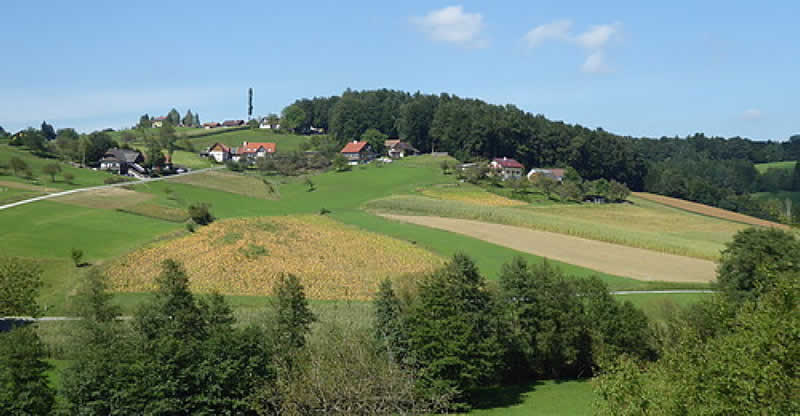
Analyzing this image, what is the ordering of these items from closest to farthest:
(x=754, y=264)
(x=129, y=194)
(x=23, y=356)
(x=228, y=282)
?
(x=23, y=356)
(x=754, y=264)
(x=228, y=282)
(x=129, y=194)

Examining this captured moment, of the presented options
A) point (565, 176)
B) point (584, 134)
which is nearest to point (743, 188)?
point (584, 134)

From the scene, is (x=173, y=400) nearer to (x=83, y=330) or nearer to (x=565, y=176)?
(x=83, y=330)

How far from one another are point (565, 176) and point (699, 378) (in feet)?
322

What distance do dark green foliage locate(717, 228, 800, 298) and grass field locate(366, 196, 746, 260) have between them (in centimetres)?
1487

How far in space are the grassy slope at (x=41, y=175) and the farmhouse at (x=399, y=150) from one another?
6575cm

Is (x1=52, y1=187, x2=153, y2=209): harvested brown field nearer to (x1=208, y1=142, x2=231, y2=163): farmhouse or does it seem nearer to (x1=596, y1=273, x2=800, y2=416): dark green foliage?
(x1=596, y1=273, x2=800, y2=416): dark green foliage

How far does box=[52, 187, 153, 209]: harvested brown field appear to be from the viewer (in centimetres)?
6694

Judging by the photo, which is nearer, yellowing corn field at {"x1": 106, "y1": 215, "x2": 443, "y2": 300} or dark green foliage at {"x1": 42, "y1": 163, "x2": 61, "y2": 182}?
yellowing corn field at {"x1": 106, "y1": 215, "x2": 443, "y2": 300}

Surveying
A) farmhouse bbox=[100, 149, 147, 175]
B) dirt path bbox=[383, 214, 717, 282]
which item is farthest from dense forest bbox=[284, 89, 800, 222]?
farmhouse bbox=[100, 149, 147, 175]

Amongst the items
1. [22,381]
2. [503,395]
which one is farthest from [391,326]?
[22,381]

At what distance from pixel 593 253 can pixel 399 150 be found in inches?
3613

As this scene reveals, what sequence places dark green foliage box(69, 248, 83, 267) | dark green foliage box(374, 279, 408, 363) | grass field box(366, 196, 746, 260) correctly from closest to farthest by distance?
dark green foliage box(374, 279, 408, 363)
dark green foliage box(69, 248, 83, 267)
grass field box(366, 196, 746, 260)

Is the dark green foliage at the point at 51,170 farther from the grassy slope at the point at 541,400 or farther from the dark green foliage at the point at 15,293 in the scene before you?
the grassy slope at the point at 541,400

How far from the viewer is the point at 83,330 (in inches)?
1123
